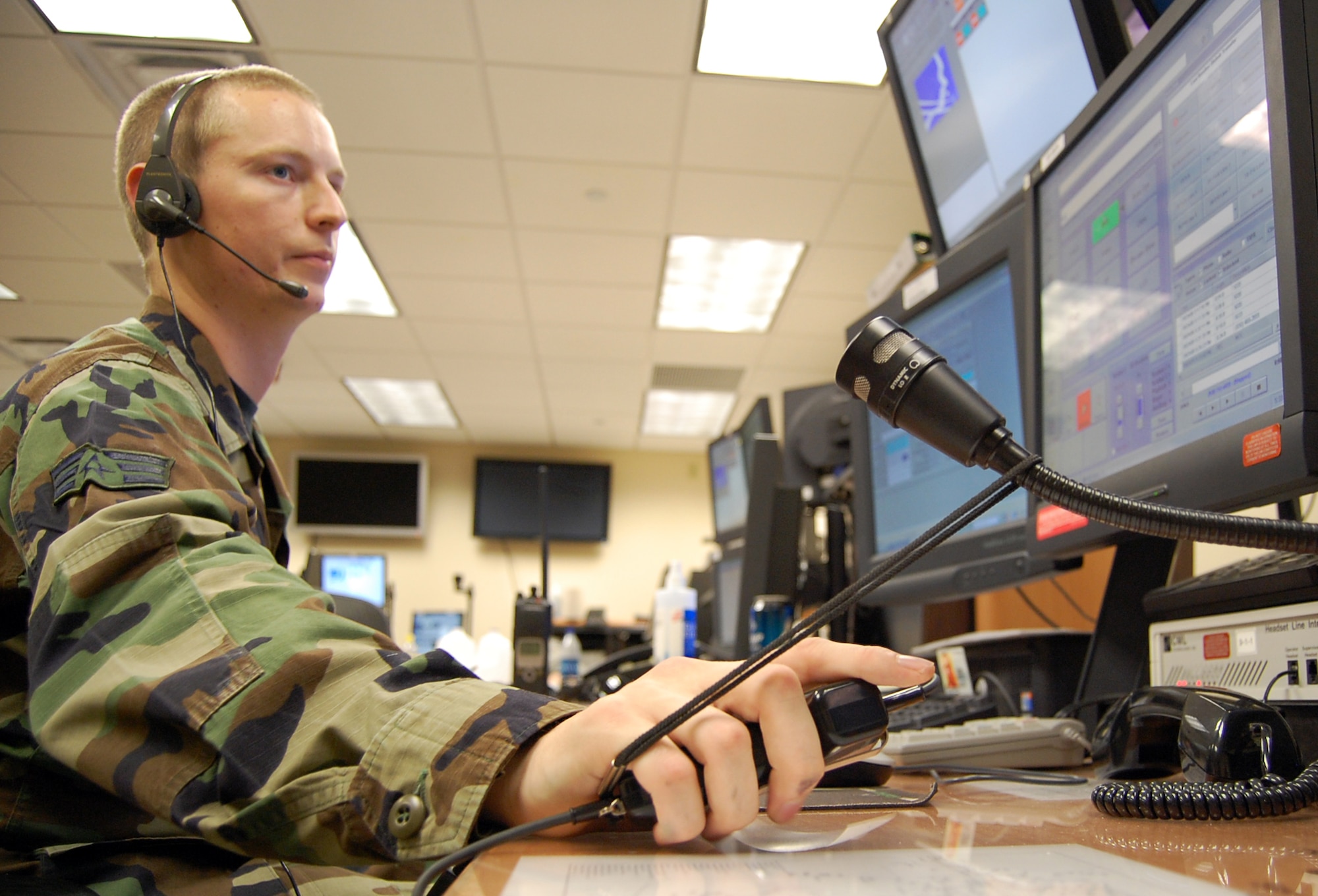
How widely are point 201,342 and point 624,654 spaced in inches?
63.4

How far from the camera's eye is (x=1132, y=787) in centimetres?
50

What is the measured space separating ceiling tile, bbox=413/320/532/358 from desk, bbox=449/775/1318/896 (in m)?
4.55

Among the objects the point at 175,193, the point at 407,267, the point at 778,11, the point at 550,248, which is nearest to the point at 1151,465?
the point at 175,193

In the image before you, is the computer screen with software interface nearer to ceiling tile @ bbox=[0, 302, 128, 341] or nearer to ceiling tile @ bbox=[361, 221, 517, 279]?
ceiling tile @ bbox=[361, 221, 517, 279]

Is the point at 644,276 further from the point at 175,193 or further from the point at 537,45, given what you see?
the point at 175,193

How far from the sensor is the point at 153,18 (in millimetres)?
2699

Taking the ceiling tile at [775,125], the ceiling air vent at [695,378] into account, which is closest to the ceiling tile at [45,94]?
the ceiling tile at [775,125]

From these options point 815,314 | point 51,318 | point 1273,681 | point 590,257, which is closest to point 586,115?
point 590,257

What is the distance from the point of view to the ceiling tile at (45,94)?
2787 millimetres

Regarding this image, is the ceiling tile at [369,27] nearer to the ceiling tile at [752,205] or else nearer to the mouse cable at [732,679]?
the ceiling tile at [752,205]

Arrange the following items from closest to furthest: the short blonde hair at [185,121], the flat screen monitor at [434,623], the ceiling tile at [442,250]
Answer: the short blonde hair at [185,121] → the ceiling tile at [442,250] → the flat screen monitor at [434,623]

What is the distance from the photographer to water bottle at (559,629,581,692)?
213cm

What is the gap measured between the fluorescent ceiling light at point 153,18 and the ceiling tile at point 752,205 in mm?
1610

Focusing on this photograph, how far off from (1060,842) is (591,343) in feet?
15.7
